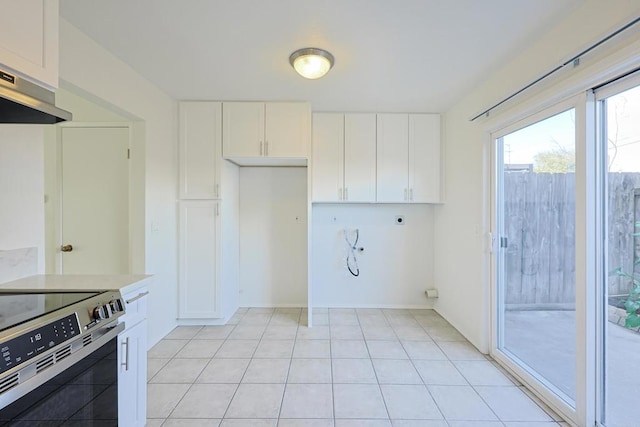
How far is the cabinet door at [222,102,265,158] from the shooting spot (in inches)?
125

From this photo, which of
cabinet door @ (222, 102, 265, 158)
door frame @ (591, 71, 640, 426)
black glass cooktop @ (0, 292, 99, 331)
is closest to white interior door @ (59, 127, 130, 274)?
cabinet door @ (222, 102, 265, 158)

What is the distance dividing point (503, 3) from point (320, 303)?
11.1 feet

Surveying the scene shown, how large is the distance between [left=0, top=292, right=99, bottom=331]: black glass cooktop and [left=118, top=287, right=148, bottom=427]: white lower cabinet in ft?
0.72

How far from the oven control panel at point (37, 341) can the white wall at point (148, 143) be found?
1634 millimetres

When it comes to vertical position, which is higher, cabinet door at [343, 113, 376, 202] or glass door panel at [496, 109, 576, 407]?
cabinet door at [343, 113, 376, 202]

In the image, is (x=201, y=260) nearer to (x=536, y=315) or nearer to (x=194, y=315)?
(x=194, y=315)

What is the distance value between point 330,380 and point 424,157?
2589 mm

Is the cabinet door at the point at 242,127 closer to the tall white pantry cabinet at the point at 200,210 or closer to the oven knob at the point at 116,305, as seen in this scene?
the tall white pantry cabinet at the point at 200,210

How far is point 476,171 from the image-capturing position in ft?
8.98

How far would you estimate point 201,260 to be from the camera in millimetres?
3174

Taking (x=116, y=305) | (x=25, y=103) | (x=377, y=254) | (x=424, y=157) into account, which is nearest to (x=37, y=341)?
(x=116, y=305)

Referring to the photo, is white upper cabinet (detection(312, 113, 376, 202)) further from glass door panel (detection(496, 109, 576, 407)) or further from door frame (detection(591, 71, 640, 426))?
door frame (detection(591, 71, 640, 426))

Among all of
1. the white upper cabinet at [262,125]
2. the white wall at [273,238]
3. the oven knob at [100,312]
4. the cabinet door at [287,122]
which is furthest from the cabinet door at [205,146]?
the oven knob at [100,312]

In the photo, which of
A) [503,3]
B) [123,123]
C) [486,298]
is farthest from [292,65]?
[486,298]
